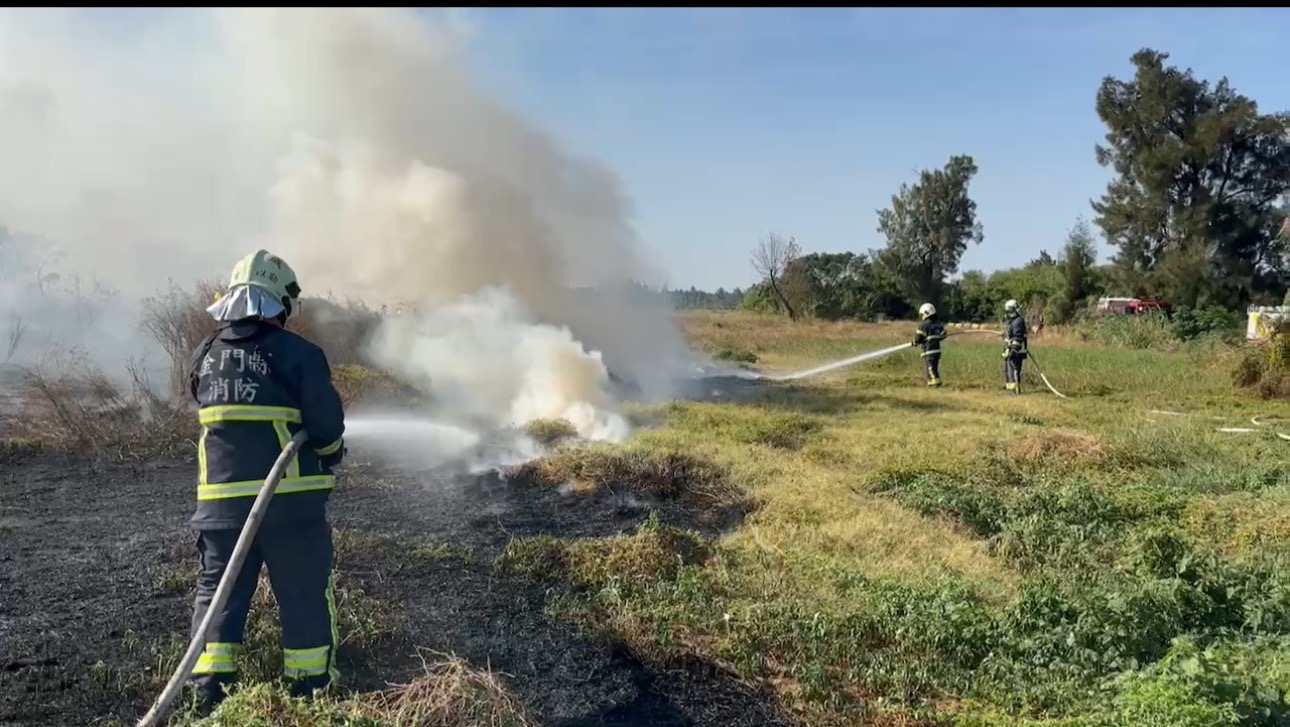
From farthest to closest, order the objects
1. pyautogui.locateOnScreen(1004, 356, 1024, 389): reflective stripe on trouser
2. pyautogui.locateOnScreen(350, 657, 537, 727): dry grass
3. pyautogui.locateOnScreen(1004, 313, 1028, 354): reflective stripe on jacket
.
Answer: pyautogui.locateOnScreen(1004, 356, 1024, 389): reflective stripe on trouser
pyautogui.locateOnScreen(1004, 313, 1028, 354): reflective stripe on jacket
pyautogui.locateOnScreen(350, 657, 537, 727): dry grass

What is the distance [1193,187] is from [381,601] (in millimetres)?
43265

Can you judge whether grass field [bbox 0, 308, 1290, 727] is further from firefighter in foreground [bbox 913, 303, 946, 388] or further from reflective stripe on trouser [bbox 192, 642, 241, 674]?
firefighter in foreground [bbox 913, 303, 946, 388]

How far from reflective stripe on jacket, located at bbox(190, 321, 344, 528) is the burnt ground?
98cm

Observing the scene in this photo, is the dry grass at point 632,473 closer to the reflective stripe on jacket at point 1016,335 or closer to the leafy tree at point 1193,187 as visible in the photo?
the reflective stripe on jacket at point 1016,335

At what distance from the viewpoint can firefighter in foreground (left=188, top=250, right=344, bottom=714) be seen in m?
3.87

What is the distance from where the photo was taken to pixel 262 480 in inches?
154

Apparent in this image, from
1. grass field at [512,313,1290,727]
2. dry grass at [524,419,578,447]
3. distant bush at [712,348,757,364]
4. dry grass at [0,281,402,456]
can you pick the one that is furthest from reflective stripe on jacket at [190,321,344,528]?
distant bush at [712,348,757,364]

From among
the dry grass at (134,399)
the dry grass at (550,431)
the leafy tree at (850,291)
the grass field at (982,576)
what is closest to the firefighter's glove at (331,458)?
the grass field at (982,576)

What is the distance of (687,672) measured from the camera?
15.3 ft

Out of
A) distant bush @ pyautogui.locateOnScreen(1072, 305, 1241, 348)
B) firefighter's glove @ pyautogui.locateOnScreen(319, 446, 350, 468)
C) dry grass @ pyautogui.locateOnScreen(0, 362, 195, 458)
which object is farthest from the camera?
distant bush @ pyautogui.locateOnScreen(1072, 305, 1241, 348)

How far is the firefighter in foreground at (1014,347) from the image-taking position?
18172 millimetres

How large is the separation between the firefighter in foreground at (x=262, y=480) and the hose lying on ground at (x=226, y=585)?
116 mm

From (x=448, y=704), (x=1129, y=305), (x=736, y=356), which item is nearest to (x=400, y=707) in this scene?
(x=448, y=704)

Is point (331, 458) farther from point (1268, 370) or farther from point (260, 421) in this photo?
point (1268, 370)
